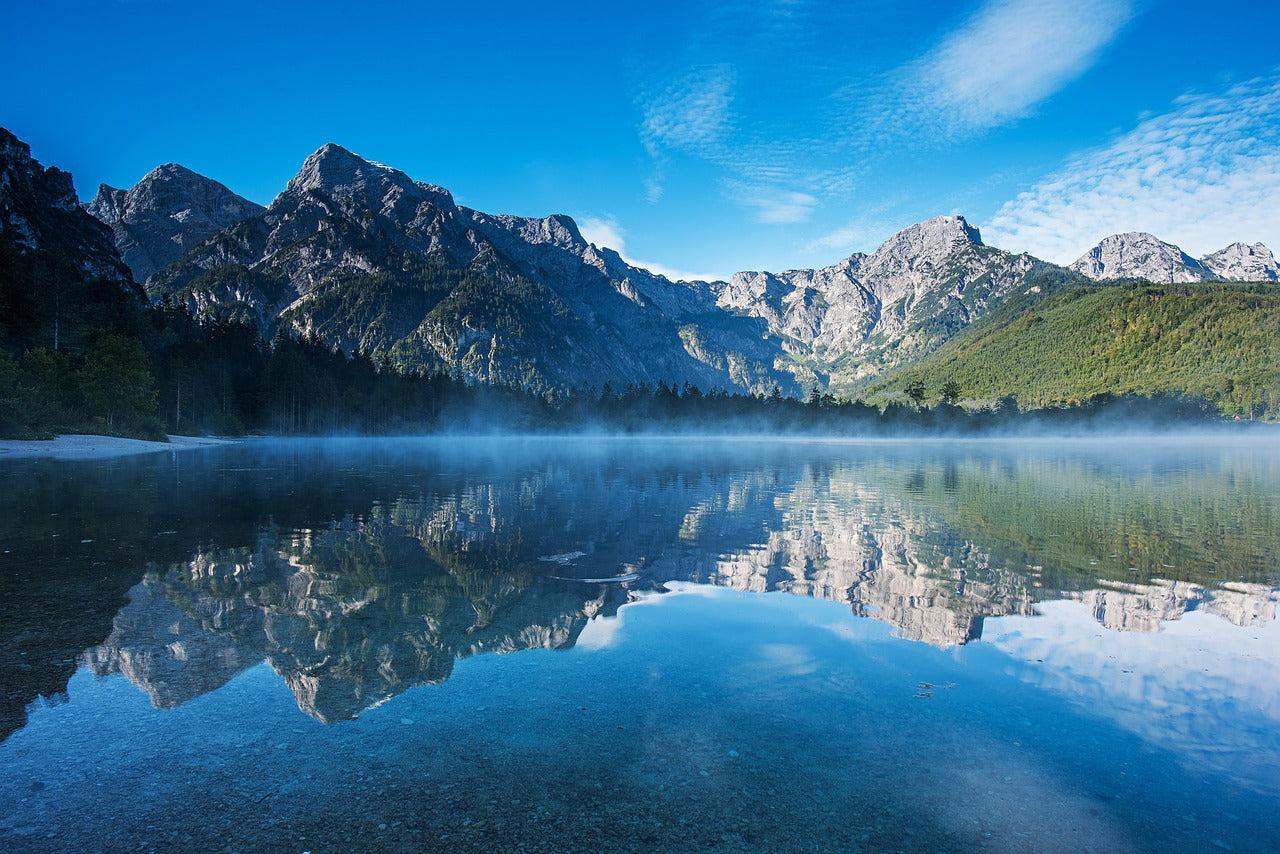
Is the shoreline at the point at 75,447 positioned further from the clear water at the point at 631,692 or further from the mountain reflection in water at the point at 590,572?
the clear water at the point at 631,692

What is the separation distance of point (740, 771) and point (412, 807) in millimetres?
2686

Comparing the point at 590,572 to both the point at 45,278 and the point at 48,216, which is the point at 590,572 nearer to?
the point at 45,278

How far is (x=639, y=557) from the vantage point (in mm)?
15172

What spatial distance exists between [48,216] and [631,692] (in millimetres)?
195424

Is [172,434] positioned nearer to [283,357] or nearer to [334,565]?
[283,357]

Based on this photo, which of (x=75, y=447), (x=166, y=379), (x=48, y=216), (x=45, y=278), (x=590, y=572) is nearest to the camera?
(x=590, y=572)

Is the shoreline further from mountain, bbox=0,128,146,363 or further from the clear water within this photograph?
the clear water

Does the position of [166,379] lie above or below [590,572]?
above

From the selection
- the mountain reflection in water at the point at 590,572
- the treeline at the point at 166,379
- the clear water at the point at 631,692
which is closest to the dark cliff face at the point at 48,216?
the treeline at the point at 166,379

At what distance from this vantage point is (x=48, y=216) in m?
143

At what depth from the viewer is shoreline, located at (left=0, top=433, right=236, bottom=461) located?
44156 millimetres

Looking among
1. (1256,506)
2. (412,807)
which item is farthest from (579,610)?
(1256,506)

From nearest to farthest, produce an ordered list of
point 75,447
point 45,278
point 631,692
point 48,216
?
point 631,692, point 75,447, point 45,278, point 48,216

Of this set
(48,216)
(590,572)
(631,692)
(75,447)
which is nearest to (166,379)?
(75,447)
